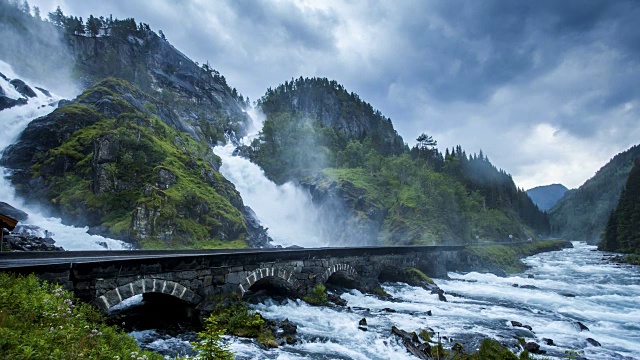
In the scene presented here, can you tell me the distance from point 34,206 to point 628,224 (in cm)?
11335

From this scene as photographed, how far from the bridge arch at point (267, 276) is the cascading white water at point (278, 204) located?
Answer: 136 feet

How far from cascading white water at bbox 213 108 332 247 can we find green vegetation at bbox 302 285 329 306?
40.1 m

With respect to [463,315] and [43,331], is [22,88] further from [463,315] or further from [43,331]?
[463,315]

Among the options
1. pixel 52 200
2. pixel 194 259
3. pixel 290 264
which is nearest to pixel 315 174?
pixel 52 200

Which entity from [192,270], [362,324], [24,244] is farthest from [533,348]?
[24,244]

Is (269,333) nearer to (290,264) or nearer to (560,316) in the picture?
(290,264)

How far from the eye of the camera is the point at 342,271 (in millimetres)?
28000

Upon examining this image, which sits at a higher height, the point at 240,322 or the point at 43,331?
the point at 43,331

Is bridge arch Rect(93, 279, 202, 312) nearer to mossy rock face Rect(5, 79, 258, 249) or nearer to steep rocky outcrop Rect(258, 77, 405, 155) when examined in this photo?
mossy rock face Rect(5, 79, 258, 249)

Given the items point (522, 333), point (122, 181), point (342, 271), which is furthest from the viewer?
point (122, 181)

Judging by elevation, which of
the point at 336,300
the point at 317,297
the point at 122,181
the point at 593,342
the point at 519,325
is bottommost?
the point at 593,342

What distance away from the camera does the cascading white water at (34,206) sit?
35531 millimetres

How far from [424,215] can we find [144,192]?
5532 cm

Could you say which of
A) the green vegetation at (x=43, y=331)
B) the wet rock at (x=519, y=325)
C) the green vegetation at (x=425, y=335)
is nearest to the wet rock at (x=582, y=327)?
the wet rock at (x=519, y=325)
